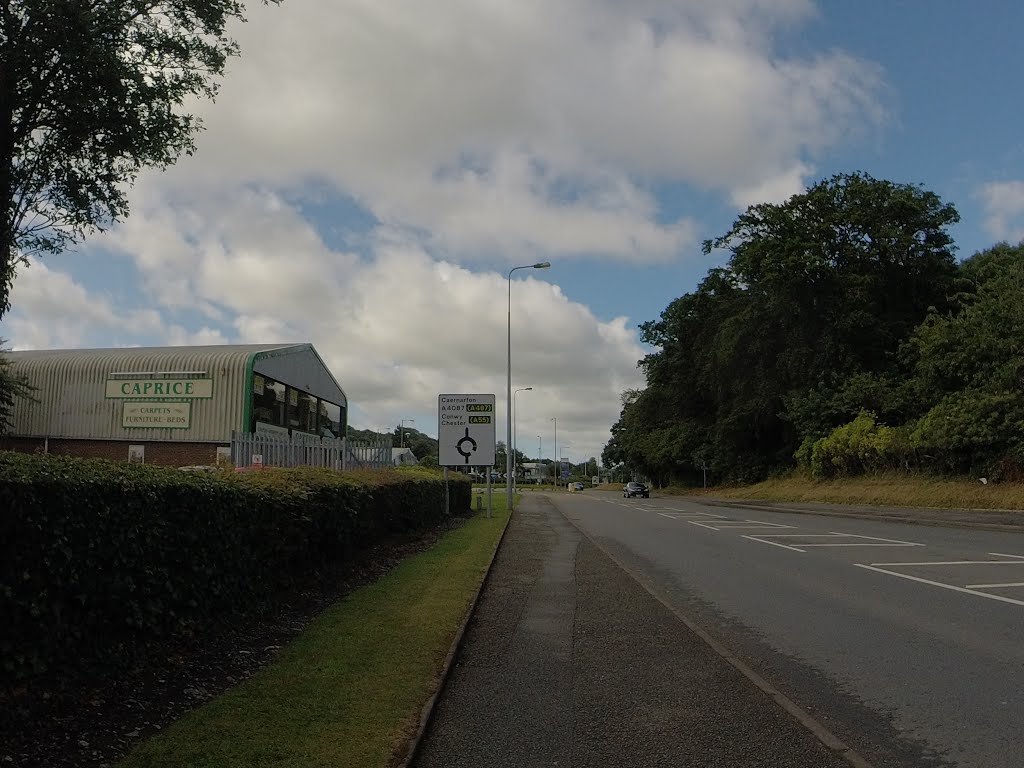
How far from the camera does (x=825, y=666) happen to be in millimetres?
6465

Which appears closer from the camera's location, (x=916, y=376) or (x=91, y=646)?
(x=91, y=646)

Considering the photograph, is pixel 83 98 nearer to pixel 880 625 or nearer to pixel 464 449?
pixel 880 625

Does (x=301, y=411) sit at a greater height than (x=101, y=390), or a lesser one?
lesser

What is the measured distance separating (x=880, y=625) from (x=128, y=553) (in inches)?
280

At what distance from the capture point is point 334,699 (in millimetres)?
5320

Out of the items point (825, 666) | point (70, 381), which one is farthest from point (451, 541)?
point (70, 381)

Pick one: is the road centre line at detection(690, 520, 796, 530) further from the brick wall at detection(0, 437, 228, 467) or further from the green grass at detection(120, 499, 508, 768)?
the brick wall at detection(0, 437, 228, 467)

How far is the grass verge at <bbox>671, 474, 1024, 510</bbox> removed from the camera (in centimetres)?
2655

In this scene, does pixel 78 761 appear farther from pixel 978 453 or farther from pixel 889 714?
pixel 978 453

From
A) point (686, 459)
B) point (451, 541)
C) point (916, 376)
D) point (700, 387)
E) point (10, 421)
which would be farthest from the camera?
point (686, 459)

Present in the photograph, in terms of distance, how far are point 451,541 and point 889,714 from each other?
1309cm

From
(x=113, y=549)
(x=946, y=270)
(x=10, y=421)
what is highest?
(x=946, y=270)

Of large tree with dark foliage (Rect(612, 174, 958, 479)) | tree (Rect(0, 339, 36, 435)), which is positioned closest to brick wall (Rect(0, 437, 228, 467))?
tree (Rect(0, 339, 36, 435))

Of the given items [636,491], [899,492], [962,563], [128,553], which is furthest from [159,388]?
[636,491]
